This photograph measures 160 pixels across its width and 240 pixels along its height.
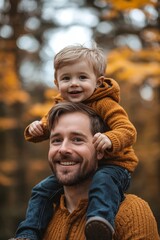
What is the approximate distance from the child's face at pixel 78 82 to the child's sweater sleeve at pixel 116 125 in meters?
0.10

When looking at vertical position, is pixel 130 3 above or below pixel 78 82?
above

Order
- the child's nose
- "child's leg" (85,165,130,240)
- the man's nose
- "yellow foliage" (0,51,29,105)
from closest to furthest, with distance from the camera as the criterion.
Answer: "child's leg" (85,165,130,240) < the man's nose < the child's nose < "yellow foliage" (0,51,29,105)

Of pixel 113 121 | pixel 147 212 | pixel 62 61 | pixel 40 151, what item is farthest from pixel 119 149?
pixel 40 151

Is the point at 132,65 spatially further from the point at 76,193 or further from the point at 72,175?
the point at 72,175

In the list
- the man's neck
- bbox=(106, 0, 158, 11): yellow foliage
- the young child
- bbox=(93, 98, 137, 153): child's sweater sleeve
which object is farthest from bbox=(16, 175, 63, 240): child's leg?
bbox=(106, 0, 158, 11): yellow foliage

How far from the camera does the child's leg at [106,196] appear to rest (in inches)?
82.4

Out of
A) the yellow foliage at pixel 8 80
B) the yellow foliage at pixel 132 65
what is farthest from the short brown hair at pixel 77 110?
the yellow foliage at pixel 8 80

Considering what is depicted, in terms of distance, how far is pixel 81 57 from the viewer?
2.48m

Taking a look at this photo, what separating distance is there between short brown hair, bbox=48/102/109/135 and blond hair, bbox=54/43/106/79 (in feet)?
0.75

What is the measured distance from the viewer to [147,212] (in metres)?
2.36

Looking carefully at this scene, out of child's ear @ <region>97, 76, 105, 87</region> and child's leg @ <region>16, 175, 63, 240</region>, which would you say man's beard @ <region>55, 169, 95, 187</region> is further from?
child's ear @ <region>97, 76, 105, 87</region>

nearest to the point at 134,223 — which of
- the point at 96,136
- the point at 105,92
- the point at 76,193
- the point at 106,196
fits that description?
the point at 106,196

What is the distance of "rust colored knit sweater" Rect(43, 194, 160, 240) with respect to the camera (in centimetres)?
228

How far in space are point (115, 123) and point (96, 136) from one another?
0.17 metres
